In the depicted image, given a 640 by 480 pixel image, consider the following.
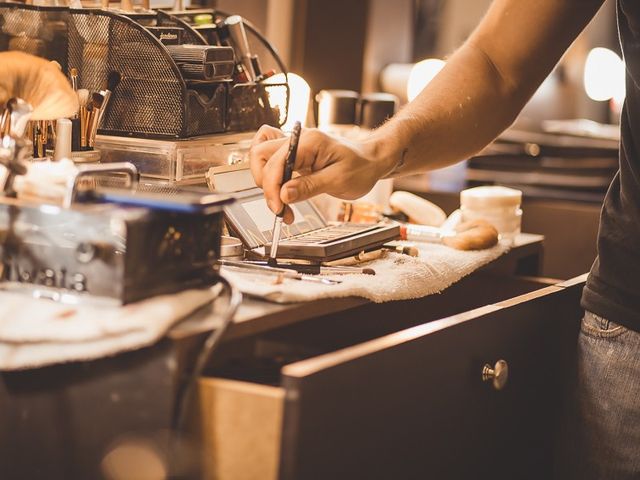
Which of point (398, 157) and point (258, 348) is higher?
point (398, 157)

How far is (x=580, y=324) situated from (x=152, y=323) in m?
0.83

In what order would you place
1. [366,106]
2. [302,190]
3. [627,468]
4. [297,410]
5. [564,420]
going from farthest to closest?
1. [366,106]
2. [564,420]
3. [627,468]
4. [302,190]
5. [297,410]

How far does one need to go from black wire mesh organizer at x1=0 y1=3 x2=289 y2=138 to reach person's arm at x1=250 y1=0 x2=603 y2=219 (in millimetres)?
229

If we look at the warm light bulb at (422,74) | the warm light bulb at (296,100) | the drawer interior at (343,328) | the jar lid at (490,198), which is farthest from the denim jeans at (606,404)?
the warm light bulb at (422,74)

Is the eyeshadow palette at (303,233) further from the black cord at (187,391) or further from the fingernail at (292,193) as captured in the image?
the black cord at (187,391)

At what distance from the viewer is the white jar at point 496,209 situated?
179cm

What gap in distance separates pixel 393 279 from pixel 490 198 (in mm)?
474

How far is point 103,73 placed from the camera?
5.22 feet

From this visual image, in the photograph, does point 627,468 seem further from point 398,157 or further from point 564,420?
point 398,157

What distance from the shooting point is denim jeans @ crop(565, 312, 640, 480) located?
1.41 m

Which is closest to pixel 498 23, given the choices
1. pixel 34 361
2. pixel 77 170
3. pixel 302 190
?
pixel 302 190

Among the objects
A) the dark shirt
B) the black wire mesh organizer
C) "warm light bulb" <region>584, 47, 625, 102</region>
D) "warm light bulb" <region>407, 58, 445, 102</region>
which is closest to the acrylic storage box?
the black wire mesh organizer

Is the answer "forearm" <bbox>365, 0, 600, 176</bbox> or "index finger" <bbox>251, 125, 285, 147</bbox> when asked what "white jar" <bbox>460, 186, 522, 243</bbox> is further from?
"index finger" <bbox>251, 125, 285, 147</bbox>

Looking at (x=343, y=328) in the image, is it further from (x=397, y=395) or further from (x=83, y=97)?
(x=83, y=97)
